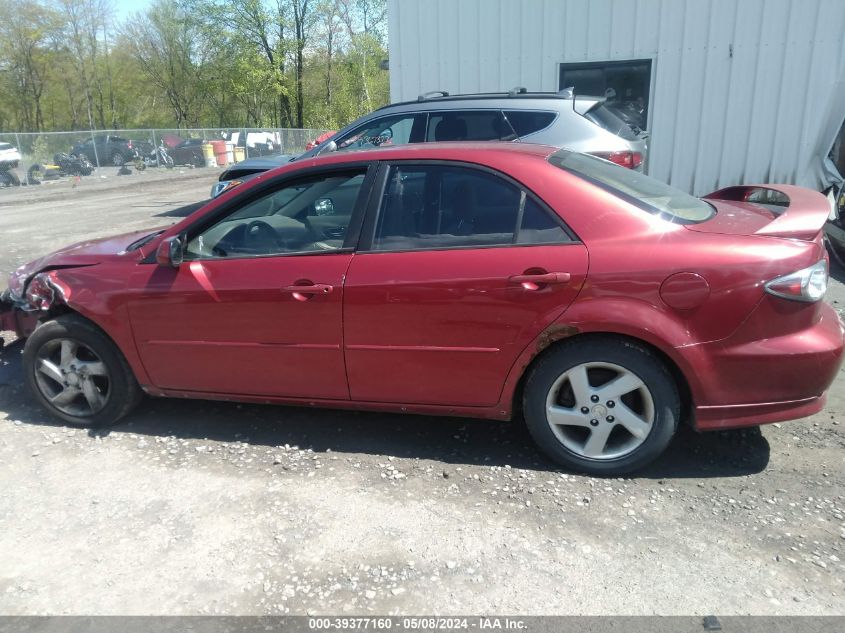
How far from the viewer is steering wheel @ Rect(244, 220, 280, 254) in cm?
344

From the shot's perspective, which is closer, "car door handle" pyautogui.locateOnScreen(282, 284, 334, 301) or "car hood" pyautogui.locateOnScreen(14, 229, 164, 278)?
"car door handle" pyautogui.locateOnScreen(282, 284, 334, 301)

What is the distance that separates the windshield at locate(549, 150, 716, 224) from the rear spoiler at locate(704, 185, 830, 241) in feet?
1.10

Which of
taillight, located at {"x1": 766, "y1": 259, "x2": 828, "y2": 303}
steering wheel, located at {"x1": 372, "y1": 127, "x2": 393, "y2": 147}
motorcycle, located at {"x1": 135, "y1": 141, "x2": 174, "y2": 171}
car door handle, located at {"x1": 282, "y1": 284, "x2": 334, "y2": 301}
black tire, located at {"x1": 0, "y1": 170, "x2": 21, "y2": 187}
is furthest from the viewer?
motorcycle, located at {"x1": 135, "y1": 141, "x2": 174, "y2": 171}

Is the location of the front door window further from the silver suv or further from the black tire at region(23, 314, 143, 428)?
the silver suv

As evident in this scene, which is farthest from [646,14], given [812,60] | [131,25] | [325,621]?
[131,25]

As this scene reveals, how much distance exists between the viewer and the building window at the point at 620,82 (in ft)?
31.1

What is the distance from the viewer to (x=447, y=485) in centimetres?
314

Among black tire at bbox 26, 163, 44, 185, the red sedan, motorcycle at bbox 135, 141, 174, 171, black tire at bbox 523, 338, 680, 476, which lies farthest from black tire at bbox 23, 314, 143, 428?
motorcycle at bbox 135, 141, 174, 171

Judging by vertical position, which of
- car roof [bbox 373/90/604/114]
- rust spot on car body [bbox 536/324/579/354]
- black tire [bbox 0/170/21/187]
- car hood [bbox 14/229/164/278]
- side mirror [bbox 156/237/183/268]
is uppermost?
car roof [bbox 373/90/604/114]

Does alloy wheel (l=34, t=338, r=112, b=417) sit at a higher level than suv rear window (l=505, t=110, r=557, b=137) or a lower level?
lower

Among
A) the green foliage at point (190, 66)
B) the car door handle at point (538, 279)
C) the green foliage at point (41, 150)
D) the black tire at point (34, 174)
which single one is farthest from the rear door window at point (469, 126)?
the green foliage at point (190, 66)

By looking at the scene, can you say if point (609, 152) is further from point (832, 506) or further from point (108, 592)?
point (108, 592)

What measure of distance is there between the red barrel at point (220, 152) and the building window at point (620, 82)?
2185cm

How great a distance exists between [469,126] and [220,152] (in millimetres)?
24574
